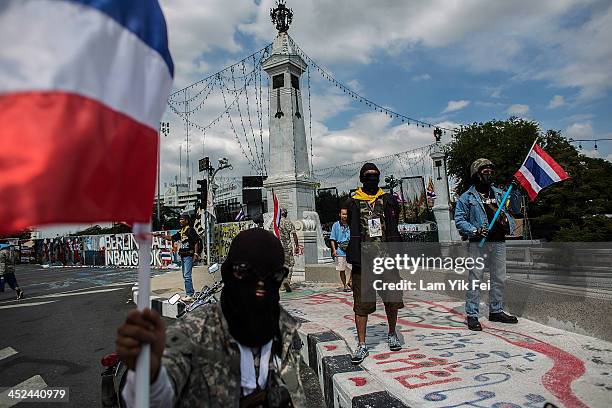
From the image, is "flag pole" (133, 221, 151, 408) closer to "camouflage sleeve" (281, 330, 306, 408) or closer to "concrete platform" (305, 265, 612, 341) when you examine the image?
"camouflage sleeve" (281, 330, 306, 408)

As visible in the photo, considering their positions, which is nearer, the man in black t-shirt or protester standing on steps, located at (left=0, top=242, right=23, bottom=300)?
the man in black t-shirt

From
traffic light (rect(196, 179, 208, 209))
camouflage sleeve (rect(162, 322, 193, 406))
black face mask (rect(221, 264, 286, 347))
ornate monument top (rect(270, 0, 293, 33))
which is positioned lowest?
camouflage sleeve (rect(162, 322, 193, 406))

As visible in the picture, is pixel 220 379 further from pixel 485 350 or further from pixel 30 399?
pixel 30 399

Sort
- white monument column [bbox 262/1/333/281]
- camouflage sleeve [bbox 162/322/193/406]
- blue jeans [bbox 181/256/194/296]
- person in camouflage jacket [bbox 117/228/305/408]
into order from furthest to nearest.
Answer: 1. white monument column [bbox 262/1/333/281]
2. blue jeans [bbox 181/256/194/296]
3. person in camouflage jacket [bbox 117/228/305/408]
4. camouflage sleeve [bbox 162/322/193/406]

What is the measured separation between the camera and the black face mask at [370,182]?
4125 millimetres

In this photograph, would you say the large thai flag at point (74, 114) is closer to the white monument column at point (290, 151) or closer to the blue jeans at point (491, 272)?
the blue jeans at point (491, 272)

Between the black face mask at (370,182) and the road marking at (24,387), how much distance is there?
3.82 m

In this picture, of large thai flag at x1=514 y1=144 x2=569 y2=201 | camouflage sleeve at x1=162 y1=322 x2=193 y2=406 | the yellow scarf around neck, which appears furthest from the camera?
large thai flag at x1=514 y1=144 x2=569 y2=201

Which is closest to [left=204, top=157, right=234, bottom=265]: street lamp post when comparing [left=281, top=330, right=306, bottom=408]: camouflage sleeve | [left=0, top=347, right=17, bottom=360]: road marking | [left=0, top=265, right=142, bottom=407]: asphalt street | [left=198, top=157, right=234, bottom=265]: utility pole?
[left=198, top=157, right=234, bottom=265]: utility pole

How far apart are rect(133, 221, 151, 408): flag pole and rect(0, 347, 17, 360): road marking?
5.65 metres

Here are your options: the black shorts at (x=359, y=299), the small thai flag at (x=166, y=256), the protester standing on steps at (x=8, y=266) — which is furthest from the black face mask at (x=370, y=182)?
the small thai flag at (x=166, y=256)

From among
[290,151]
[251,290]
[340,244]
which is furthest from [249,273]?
[290,151]

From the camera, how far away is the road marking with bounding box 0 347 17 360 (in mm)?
5492

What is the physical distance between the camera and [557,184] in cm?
2572
